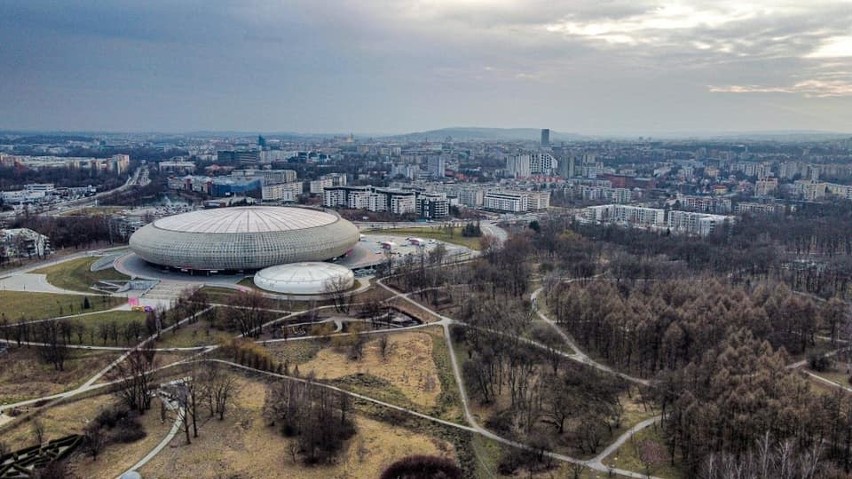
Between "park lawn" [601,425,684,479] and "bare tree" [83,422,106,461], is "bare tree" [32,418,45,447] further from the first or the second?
"park lawn" [601,425,684,479]

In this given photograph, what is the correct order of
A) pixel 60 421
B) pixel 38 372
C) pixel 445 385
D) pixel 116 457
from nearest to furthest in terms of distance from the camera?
pixel 116 457 → pixel 60 421 → pixel 445 385 → pixel 38 372

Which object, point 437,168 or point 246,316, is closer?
point 246,316

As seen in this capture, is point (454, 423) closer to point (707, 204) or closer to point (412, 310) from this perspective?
point (412, 310)

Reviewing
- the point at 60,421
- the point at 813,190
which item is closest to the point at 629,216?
the point at 813,190

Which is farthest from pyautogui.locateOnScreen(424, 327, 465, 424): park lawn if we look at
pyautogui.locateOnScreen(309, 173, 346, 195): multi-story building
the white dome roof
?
pyautogui.locateOnScreen(309, 173, 346, 195): multi-story building

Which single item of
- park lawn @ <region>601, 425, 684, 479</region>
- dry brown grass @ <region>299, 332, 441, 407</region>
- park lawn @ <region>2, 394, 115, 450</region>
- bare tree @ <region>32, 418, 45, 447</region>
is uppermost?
bare tree @ <region>32, 418, 45, 447</region>
